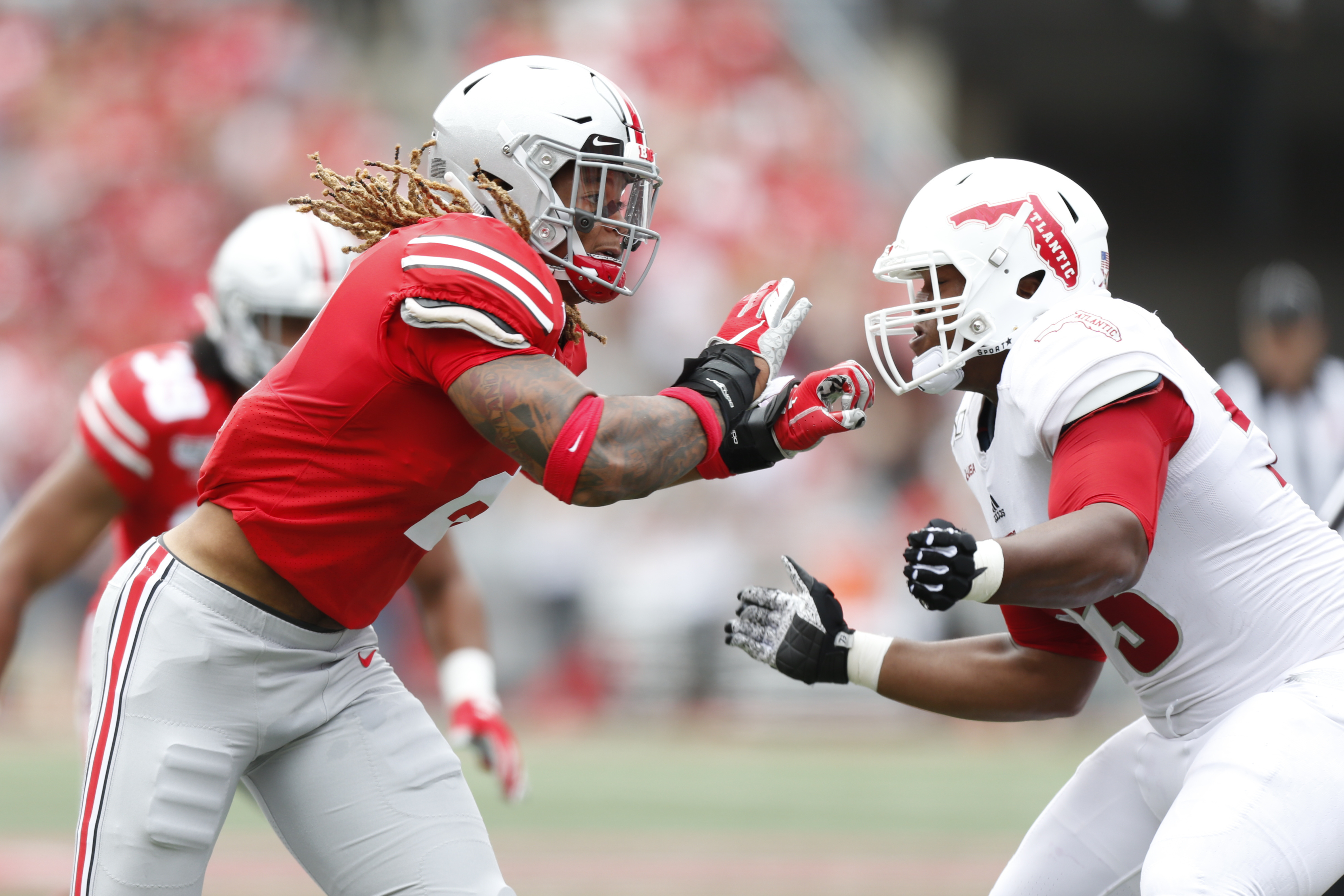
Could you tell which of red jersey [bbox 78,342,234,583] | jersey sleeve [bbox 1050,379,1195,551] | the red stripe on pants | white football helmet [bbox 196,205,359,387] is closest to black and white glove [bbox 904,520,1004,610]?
jersey sleeve [bbox 1050,379,1195,551]

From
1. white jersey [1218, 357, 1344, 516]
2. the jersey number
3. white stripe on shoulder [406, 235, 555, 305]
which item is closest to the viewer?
white stripe on shoulder [406, 235, 555, 305]

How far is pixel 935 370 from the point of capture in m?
3.12

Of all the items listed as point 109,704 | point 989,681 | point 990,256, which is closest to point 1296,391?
A: point 989,681

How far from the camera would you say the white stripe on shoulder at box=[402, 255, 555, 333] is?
263 cm

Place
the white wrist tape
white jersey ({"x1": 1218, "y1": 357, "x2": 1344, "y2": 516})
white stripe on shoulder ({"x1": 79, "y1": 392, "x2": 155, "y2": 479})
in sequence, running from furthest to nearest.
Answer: white jersey ({"x1": 1218, "y1": 357, "x2": 1344, "y2": 516}) → white stripe on shoulder ({"x1": 79, "y1": 392, "x2": 155, "y2": 479}) → the white wrist tape

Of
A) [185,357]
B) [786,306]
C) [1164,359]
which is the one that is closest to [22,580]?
[185,357]

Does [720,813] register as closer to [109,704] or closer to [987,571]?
[109,704]

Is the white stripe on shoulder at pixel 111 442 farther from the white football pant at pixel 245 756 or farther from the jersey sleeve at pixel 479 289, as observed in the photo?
the jersey sleeve at pixel 479 289

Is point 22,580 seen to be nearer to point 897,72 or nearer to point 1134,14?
point 897,72

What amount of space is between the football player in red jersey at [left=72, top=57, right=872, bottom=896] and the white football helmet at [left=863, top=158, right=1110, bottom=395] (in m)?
0.21

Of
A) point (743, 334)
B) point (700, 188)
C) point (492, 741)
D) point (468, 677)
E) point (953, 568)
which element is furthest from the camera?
point (700, 188)

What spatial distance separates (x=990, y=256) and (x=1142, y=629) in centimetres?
78

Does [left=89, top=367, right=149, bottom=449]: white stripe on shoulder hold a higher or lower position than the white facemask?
lower

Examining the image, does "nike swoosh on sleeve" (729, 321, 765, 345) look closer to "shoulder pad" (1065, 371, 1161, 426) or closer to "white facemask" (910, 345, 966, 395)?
"white facemask" (910, 345, 966, 395)
